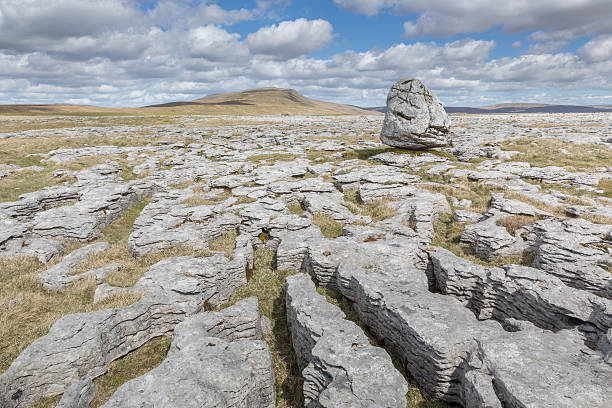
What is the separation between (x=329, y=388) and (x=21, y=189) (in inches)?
1653

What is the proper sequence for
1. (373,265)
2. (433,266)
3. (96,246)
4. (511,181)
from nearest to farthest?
(373,265), (433,266), (96,246), (511,181)

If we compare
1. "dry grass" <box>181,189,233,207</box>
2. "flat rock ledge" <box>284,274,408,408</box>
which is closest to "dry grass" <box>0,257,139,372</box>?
"flat rock ledge" <box>284,274,408,408</box>

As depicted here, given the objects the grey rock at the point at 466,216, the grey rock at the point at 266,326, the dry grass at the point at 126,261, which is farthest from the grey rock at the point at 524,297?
the dry grass at the point at 126,261

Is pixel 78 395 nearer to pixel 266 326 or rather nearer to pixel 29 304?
pixel 266 326

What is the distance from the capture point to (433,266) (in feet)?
54.6

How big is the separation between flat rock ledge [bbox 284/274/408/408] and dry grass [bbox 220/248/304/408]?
2.02ft

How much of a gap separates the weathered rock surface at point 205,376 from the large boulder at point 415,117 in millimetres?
37450

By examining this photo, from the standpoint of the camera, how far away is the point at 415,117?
4047 cm

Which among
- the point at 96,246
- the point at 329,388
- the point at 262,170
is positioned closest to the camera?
the point at 329,388

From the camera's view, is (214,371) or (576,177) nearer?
(214,371)

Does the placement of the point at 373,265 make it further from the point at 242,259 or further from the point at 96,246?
the point at 96,246

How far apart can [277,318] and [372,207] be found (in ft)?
51.6

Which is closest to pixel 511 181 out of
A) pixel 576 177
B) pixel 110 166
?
pixel 576 177

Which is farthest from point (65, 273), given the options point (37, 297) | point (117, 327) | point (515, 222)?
point (515, 222)
